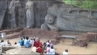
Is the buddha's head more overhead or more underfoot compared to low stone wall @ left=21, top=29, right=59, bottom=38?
more overhead

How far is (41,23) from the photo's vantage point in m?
21.9

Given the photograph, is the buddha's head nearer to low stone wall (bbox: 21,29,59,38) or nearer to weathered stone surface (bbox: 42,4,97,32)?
weathered stone surface (bbox: 42,4,97,32)

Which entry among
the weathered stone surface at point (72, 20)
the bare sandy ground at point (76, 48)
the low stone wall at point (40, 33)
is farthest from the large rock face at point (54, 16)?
the bare sandy ground at point (76, 48)

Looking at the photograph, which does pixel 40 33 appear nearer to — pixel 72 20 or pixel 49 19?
pixel 49 19

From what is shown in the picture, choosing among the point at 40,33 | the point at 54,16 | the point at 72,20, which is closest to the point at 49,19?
the point at 54,16

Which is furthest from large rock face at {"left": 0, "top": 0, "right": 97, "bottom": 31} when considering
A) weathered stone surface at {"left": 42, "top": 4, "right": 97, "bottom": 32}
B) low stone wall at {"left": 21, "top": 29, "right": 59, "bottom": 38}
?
low stone wall at {"left": 21, "top": 29, "right": 59, "bottom": 38}

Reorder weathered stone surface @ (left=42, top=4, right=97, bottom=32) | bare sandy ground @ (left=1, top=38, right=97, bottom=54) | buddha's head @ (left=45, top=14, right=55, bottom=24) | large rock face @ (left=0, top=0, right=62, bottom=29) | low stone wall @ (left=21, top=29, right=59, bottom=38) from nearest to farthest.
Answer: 1. bare sandy ground @ (left=1, top=38, right=97, bottom=54)
2. low stone wall @ (left=21, top=29, right=59, bottom=38)
3. weathered stone surface @ (left=42, top=4, right=97, bottom=32)
4. buddha's head @ (left=45, top=14, right=55, bottom=24)
5. large rock face @ (left=0, top=0, right=62, bottom=29)

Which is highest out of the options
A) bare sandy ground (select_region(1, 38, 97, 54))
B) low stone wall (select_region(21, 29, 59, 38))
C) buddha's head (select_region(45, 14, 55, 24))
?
buddha's head (select_region(45, 14, 55, 24))

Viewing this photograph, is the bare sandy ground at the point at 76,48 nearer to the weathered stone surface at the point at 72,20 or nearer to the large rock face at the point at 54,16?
the weathered stone surface at the point at 72,20

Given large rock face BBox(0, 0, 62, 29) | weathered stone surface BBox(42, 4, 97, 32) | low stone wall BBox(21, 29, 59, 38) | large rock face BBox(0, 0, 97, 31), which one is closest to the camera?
low stone wall BBox(21, 29, 59, 38)

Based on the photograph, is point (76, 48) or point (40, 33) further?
point (40, 33)

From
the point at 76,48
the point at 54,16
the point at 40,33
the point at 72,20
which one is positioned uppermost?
the point at 54,16

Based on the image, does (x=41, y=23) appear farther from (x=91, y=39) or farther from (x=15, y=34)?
(x=91, y=39)

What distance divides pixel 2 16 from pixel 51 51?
37.8 ft
